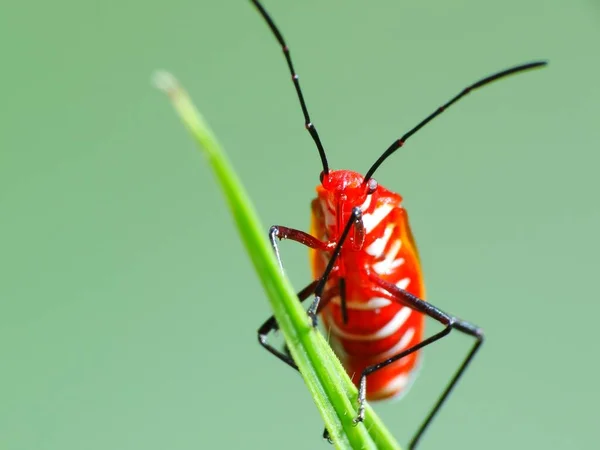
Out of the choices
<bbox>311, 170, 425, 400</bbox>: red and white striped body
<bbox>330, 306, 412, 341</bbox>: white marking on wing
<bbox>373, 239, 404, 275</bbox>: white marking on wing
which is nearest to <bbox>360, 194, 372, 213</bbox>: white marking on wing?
<bbox>311, 170, 425, 400</bbox>: red and white striped body

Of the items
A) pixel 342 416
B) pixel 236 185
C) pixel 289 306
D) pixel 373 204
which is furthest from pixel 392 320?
pixel 236 185

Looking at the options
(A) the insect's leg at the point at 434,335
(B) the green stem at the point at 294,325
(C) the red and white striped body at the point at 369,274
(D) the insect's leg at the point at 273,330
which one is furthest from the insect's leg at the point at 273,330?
(B) the green stem at the point at 294,325

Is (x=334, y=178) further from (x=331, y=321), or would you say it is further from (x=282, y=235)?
(x=331, y=321)

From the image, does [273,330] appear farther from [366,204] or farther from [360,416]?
[360,416]

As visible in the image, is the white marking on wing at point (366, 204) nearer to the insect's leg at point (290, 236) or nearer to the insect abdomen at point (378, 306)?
the insect abdomen at point (378, 306)

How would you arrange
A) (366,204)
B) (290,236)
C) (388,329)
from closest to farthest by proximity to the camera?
(290,236), (366,204), (388,329)

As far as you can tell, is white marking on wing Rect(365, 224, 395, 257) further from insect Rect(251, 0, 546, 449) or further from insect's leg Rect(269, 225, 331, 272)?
insect's leg Rect(269, 225, 331, 272)

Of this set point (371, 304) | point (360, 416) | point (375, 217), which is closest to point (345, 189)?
point (375, 217)

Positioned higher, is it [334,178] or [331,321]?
[334,178]
